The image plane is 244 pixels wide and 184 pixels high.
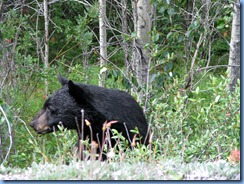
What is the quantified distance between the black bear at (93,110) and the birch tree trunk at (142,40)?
121cm

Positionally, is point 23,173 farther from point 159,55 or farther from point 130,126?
point 159,55

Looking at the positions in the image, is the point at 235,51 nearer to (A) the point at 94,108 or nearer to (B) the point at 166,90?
(B) the point at 166,90

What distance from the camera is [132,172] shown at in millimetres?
4023

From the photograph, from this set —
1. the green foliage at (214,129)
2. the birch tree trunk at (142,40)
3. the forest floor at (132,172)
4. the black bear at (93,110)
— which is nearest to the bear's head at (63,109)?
the black bear at (93,110)

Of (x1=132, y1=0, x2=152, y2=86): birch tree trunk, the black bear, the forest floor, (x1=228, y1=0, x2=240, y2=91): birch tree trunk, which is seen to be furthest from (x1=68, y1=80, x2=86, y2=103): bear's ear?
the forest floor

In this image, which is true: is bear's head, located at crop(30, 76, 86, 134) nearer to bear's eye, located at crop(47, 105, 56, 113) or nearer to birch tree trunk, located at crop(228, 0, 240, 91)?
bear's eye, located at crop(47, 105, 56, 113)

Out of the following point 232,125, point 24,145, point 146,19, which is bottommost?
point 24,145

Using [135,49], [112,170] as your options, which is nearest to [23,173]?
[112,170]

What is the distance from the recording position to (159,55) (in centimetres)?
747

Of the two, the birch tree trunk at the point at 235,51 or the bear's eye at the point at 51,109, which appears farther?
the birch tree trunk at the point at 235,51

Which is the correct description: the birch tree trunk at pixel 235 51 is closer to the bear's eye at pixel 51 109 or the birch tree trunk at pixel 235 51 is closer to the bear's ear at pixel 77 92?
the bear's ear at pixel 77 92

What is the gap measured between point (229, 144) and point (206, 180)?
1.66m

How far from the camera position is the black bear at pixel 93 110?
20.9ft

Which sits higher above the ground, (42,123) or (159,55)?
(159,55)
